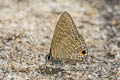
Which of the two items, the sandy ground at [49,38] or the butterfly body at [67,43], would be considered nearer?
the butterfly body at [67,43]

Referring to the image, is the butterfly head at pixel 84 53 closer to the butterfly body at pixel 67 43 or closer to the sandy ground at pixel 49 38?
the butterfly body at pixel 67 43

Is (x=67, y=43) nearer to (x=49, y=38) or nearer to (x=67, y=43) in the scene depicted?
(x=67, y=43)

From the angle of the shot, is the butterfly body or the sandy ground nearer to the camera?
the butterfly body

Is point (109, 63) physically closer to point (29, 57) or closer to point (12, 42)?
point (29, 57)

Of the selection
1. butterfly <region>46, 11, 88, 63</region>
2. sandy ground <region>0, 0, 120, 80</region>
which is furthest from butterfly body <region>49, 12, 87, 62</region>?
sandy ground <region>0, 0, 120, 80</region>

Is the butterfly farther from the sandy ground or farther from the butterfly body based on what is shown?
the sandy ground

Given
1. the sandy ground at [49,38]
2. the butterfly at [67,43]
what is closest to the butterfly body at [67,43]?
the butterfly at [67,43]

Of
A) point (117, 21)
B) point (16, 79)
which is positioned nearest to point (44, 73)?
point (16, 79)

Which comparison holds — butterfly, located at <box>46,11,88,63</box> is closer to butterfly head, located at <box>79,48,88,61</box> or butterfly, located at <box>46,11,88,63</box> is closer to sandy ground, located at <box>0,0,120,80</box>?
butterfly head, located at <box>79,48,88,61</box>
